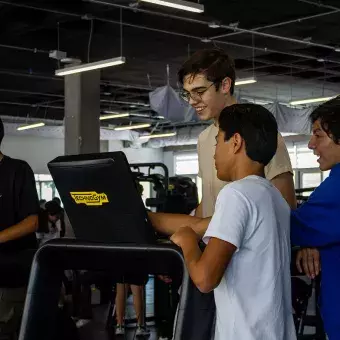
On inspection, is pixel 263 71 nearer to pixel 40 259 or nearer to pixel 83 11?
pixel 83 11

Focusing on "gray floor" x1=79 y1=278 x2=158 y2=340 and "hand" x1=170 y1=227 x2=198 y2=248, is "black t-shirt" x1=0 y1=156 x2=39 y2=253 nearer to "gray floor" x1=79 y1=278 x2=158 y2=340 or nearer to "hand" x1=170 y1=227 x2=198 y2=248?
"gray floor" x1=79 y1=278 x2=158 y2=340

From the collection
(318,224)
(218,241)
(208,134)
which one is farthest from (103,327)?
(218,241)

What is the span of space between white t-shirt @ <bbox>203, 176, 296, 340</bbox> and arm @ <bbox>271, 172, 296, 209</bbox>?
1.67 ft

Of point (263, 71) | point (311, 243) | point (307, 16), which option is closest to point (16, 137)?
point (263, 71)

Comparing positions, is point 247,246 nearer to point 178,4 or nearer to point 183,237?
point 183,237

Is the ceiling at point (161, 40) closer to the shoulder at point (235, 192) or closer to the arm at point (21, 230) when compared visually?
the arm at point (21, 230)

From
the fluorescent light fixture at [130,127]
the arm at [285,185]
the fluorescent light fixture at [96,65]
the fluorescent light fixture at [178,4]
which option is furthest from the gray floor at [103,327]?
the fluorescent light fixture at [130,127]

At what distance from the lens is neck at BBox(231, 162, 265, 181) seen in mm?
1494

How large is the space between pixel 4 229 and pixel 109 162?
56.6 inches

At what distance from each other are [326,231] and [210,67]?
589 millimetres

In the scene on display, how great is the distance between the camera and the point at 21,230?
8.61 feet

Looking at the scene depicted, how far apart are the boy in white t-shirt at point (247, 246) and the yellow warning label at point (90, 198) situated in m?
0.16

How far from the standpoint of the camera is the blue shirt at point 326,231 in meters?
1.64

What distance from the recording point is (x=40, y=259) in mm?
1380
